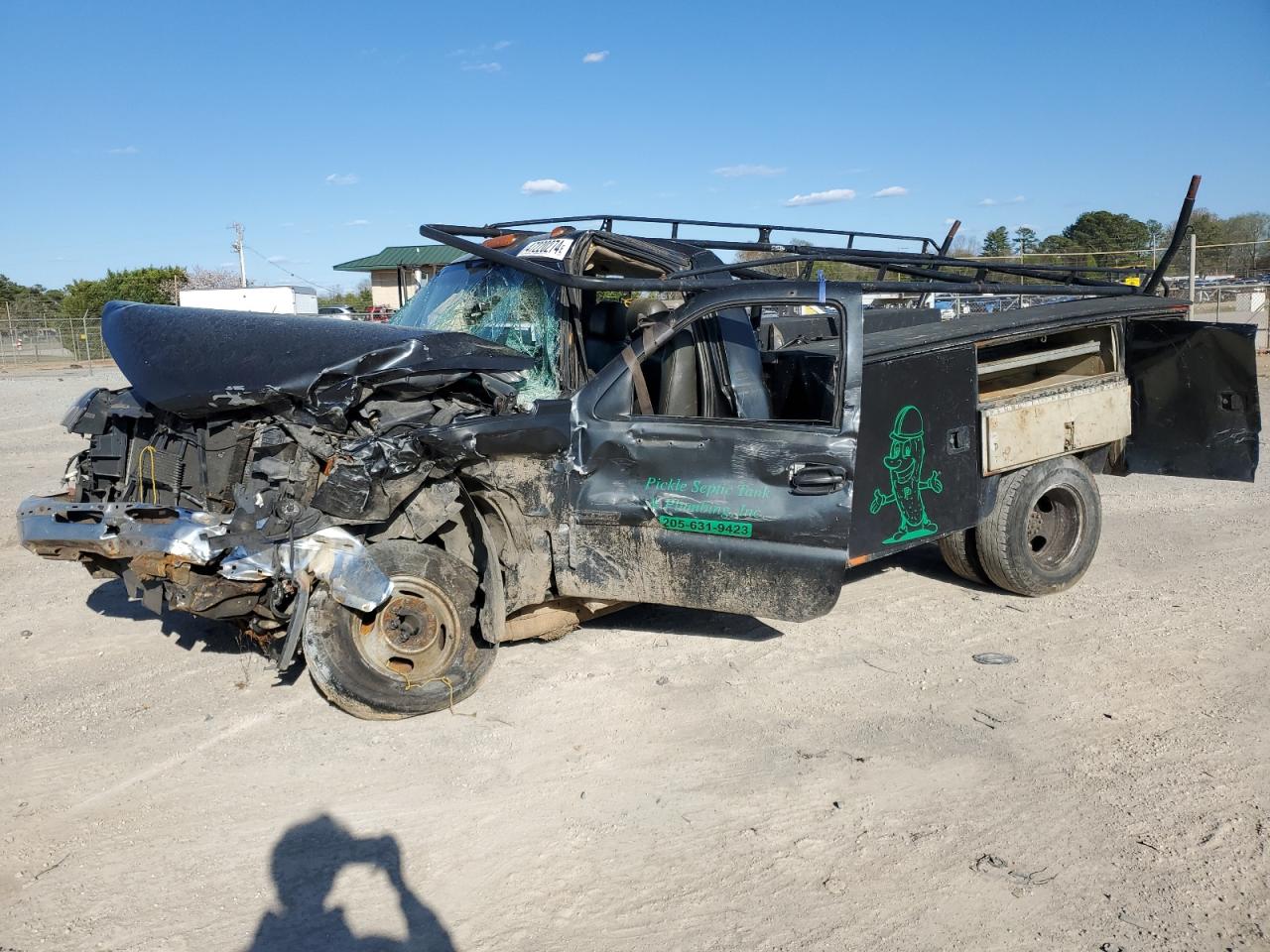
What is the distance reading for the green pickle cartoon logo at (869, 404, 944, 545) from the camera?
5047 mm

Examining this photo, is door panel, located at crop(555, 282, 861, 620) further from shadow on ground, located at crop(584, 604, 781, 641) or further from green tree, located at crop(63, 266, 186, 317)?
green tree, located at crop(63, 266, 186, 317)

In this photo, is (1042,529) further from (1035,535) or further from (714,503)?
(714,503)

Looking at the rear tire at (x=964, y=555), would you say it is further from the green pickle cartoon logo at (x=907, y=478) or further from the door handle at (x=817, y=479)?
the door handle at (x=817, y=479)

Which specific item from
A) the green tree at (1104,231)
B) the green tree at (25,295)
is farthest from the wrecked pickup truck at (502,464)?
the green tree at (25,295)

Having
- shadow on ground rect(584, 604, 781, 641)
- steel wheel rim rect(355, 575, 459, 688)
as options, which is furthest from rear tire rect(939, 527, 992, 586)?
steel wheel rim rect(355, 575, 459, 688)

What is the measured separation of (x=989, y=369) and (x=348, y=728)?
426 centimetres

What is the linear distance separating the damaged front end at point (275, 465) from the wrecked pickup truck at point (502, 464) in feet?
0.04

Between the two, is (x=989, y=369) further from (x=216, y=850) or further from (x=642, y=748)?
(x=216, y=850)

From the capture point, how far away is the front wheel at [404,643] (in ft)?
14.1

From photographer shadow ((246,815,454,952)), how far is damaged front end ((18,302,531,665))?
3.07 feet

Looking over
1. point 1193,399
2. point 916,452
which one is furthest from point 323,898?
point 1193,399

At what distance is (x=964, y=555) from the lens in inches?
244

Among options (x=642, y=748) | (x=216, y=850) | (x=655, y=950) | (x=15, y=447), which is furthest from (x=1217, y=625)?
(x=15, y=447)

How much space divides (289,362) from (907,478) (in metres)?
3.13
